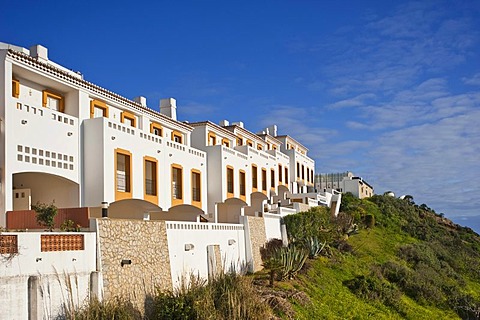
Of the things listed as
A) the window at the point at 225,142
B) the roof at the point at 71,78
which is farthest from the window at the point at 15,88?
the window at the point at 225,142

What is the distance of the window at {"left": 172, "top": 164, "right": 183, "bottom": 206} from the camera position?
2497 cm

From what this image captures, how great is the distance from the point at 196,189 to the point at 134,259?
12.5 metres

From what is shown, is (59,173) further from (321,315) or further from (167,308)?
(321,315)

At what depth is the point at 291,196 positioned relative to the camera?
42031 millimetres

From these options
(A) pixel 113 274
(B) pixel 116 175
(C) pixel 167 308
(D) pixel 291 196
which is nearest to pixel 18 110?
(B) pixel 116 175

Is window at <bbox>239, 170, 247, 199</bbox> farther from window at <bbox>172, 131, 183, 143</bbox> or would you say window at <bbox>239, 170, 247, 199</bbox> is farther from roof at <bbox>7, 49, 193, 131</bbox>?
roof at <bbox>7, 49, 193, 131</bbox>

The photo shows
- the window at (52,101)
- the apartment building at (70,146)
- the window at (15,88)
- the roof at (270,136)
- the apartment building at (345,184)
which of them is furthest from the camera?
the apartment building at (345,184)

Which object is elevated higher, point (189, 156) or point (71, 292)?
point (189, 156)

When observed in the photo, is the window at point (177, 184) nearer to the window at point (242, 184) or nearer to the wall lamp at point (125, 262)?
the window at point (242, 184)

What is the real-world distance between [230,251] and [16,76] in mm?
10591

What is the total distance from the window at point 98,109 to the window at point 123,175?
82.0 inches

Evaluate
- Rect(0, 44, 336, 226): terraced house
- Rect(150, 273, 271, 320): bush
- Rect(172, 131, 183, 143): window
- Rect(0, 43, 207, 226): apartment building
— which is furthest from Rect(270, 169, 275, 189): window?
Rect(150, 273, 271, 320): bush

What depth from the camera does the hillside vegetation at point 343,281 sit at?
48.1 ft

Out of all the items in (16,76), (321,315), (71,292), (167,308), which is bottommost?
(321,315)
